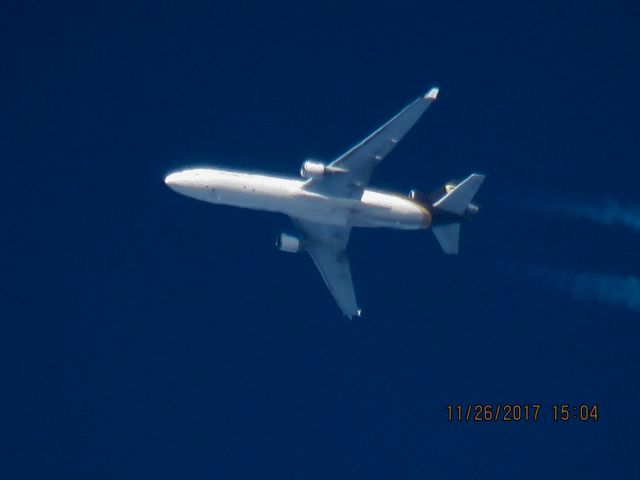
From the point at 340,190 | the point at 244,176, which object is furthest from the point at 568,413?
the point at 244,176

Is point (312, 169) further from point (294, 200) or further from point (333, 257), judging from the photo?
point (333, 257)

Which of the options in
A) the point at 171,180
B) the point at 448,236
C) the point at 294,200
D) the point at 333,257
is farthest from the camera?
the point at 333,257

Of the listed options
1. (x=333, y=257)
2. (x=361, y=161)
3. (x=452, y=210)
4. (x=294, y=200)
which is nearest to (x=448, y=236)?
(x=452, y=210)

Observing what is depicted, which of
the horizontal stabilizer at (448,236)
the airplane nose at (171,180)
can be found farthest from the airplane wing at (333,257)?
the airplane nose at (171,180)

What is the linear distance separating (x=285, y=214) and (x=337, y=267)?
22.4 ft

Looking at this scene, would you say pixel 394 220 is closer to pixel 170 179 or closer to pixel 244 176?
pixel 244 176

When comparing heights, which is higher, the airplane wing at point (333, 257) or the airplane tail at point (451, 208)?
the airplane tail at point (451, 208)

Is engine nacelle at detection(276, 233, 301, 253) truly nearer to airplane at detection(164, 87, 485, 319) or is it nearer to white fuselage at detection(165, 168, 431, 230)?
airplane at detection(164, 87, 485, 319)

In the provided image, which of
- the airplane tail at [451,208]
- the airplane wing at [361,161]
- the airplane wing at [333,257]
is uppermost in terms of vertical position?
the airplane wing at [361,161]

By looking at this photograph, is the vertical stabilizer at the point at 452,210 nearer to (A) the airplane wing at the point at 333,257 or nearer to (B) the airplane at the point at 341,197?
(B) the airplane at the point at 341,197

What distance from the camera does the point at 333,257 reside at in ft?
287

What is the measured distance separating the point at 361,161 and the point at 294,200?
18.8ft

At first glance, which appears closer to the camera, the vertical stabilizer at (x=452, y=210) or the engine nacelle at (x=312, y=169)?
the engine nacelle at (x=312, y=169)

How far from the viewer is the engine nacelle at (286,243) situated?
3273 inches
